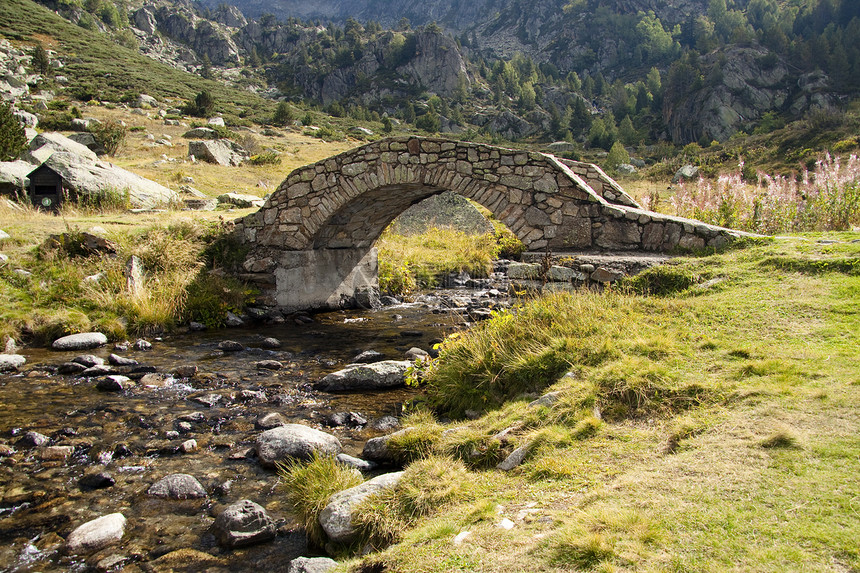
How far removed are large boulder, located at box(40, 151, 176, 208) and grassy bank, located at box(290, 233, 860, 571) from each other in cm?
1123

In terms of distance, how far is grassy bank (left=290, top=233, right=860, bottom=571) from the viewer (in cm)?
235

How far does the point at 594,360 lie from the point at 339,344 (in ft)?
18.5

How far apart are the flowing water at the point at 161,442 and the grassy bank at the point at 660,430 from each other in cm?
118

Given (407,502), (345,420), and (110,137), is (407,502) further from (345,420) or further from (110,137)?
(110,137)

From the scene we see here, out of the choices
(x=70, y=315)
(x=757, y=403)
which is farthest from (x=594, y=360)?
(x=70, y=315)

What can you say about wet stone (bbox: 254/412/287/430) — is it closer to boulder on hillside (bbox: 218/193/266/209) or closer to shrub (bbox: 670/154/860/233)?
shrub (bbox: 670/154/860/233)

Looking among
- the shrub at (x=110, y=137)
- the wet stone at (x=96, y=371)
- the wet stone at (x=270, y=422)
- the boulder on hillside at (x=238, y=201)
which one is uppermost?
the shrub at (x=110, y=137)

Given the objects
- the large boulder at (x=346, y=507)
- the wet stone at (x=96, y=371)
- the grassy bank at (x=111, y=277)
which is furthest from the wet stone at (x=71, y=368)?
the large boulder at (x=346, y=507)

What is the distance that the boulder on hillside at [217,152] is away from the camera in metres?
25.4

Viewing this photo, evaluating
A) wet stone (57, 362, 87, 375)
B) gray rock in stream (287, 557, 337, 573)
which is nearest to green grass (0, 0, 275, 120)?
wet stone (57, 362, 87, 375)

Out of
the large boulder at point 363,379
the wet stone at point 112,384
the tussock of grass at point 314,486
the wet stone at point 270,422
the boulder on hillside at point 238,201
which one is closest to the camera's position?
the tussock of grass at point 314,486

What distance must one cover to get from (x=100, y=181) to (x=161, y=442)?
10.8m

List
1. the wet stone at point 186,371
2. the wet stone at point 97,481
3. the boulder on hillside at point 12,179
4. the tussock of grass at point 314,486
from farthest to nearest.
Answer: the boulder on hillside at point 12,179
the wet stone at point 186,371
the wet stone at point 97,481
the tussock of grass at point 314,486

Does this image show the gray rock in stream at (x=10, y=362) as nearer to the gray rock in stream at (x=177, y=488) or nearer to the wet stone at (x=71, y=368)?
the wet stone at (x=71, y=368)
